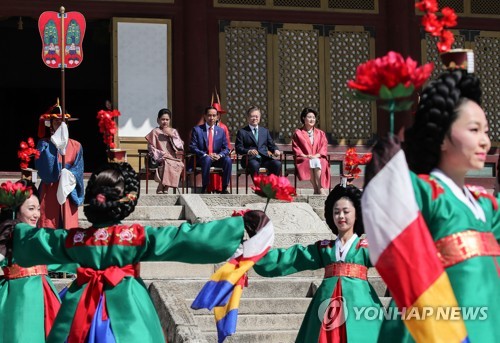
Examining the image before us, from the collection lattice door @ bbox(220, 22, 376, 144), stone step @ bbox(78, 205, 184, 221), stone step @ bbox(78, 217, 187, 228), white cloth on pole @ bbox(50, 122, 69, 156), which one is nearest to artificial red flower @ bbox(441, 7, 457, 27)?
white cloth on pole @ bbox(50, 122, 69, 156)

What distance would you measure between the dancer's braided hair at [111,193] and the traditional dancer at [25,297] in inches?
45.6

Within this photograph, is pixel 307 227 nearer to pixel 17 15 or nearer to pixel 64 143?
pixel 64 143

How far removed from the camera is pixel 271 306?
928cm

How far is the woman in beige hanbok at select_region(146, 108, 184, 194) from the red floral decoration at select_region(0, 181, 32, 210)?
21.0 feet

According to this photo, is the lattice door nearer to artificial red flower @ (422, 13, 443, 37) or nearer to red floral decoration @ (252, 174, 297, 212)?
red floral decoration @ (252, 174, 297, 212)

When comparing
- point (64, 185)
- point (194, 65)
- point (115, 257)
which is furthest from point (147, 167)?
point (115, 257)

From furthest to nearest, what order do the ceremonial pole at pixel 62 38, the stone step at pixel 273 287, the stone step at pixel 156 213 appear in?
the ceremonial pole at pixel 62 38
the stone step at pixel 156 213
the stone step at pixel 273 287

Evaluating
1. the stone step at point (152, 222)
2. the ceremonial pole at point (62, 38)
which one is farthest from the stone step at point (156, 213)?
the ceremonial pole at point (62, 38)

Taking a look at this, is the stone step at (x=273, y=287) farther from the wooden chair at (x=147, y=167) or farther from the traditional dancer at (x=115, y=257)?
the wooden chair at (x=147, y=167)

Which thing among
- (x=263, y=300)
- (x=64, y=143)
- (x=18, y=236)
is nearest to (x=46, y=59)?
(x=64, y=143)

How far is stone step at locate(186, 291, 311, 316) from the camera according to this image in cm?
924

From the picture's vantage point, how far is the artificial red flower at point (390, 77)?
148 inches

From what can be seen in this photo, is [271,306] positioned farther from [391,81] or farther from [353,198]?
[391,81]

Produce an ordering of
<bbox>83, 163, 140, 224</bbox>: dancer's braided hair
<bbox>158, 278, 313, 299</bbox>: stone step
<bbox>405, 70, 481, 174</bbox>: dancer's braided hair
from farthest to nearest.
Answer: <bbox>158, 278, 313, 299</bbox>: stone step
<bbox>83, 163, 140, 224</bbox>: dancer's braided hair
<bbox>405, 70, 481, 174</bbox>: dancer's braided hair
